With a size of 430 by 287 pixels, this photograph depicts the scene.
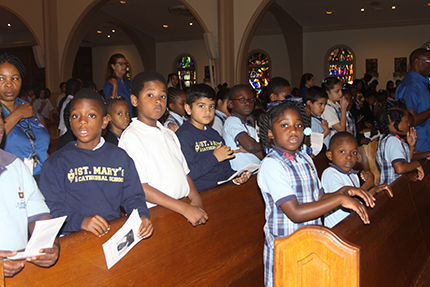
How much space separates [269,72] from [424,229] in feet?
43.7

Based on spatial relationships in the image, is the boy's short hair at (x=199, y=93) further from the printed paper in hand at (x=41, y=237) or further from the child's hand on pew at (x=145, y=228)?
the printed paper in hand at (x=41, y=237)

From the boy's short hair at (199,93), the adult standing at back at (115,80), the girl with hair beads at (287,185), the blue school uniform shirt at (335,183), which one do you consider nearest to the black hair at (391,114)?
the blue school uniform shirt at (335,183)

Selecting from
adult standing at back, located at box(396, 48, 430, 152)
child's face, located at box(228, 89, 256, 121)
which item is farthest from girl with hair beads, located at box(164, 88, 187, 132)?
adult standing at back, located at box(396, 48, 430, 152)

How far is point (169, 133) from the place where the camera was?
220cm

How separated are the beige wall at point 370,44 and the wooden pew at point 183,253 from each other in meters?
12.5

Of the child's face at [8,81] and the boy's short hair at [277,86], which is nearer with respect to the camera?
the child's face at [8,81]

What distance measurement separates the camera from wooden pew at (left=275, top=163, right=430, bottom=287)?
1.21 metres

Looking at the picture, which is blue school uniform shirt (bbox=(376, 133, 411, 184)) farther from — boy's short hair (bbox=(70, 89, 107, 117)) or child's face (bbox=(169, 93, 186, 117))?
boy's short hair (bbox=(70, 89, 107, 117))

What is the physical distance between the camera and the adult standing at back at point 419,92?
3.53 meters

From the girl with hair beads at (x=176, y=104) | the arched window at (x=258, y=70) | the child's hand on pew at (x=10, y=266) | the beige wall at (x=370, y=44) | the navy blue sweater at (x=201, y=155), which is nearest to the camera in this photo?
the child's hand on pew at (x=10, y=266)

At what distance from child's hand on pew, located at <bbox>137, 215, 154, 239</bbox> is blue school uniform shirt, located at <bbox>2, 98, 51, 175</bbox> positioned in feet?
3.01

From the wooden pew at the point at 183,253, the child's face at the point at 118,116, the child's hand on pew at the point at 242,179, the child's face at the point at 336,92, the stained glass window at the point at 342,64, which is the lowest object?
the wooden pew at the point at 183,253

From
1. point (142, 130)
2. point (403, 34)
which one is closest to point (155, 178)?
point (142, 130)

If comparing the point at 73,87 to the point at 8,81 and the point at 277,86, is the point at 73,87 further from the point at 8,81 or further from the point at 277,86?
the point at 277,86
